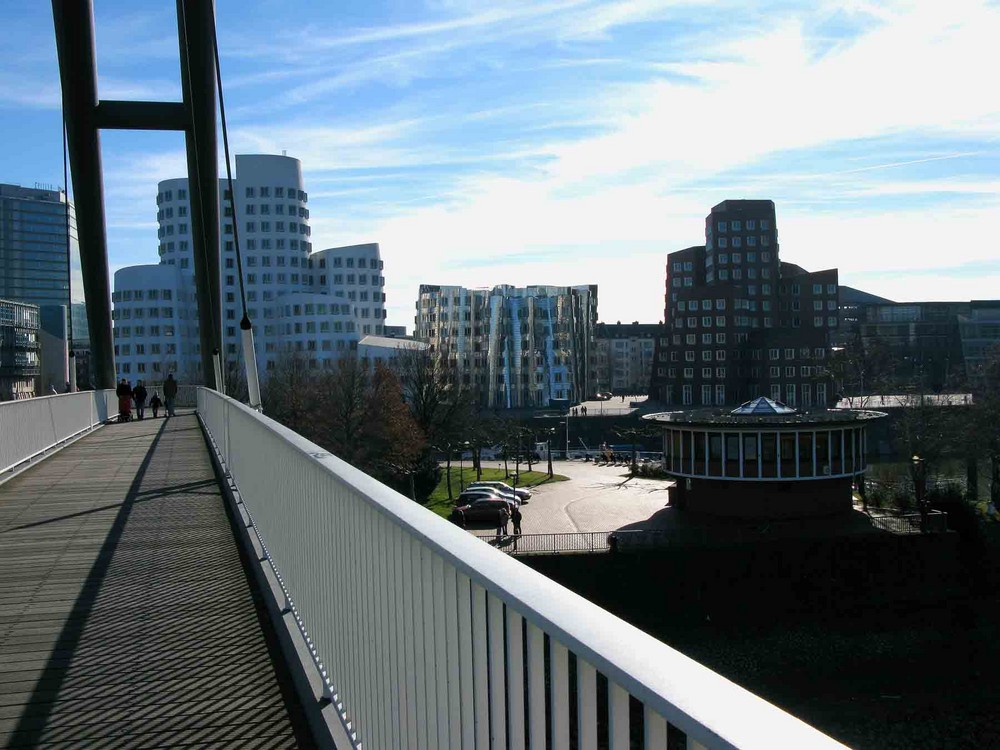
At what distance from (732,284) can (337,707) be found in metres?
82.6

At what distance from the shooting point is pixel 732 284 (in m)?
82.9

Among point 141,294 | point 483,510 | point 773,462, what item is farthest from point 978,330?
point 141,294

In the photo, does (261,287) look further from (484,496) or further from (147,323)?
(484,496)

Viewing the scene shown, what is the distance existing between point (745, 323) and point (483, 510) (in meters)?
52.4

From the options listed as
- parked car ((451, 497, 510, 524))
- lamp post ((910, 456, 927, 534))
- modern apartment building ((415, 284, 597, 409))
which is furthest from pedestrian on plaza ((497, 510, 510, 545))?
modern apartment building ((415, 284, 597, 409))

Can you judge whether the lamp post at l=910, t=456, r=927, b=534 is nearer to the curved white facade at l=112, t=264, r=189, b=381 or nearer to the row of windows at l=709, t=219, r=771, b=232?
the row of windows at l=709, t=219, r=771, b=232

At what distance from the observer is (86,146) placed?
1945 cm

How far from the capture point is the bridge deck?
3.63 m

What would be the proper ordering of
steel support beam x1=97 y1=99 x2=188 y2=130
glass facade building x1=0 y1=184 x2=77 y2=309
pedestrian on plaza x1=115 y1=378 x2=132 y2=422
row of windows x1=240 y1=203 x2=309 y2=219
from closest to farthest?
steel support beam x1=97 y1=99 x2=188 y2=130 → pedestrian on plaza x1=115 y1=378 x2=132 y2=422 → row of windows x1=240 y1=203 x2=309 y2=219 → glass facade building x1=0 y1=184 x2=77 y2=309

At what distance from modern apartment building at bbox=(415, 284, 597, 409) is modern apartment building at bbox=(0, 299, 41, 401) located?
42.9 m

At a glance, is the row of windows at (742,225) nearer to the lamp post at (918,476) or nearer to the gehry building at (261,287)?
the gehry building at (261,287)

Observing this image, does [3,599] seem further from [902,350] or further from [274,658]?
[902,350]

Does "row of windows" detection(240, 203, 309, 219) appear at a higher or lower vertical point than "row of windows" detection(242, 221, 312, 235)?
higher

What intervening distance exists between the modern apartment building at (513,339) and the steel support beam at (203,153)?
62710mm
